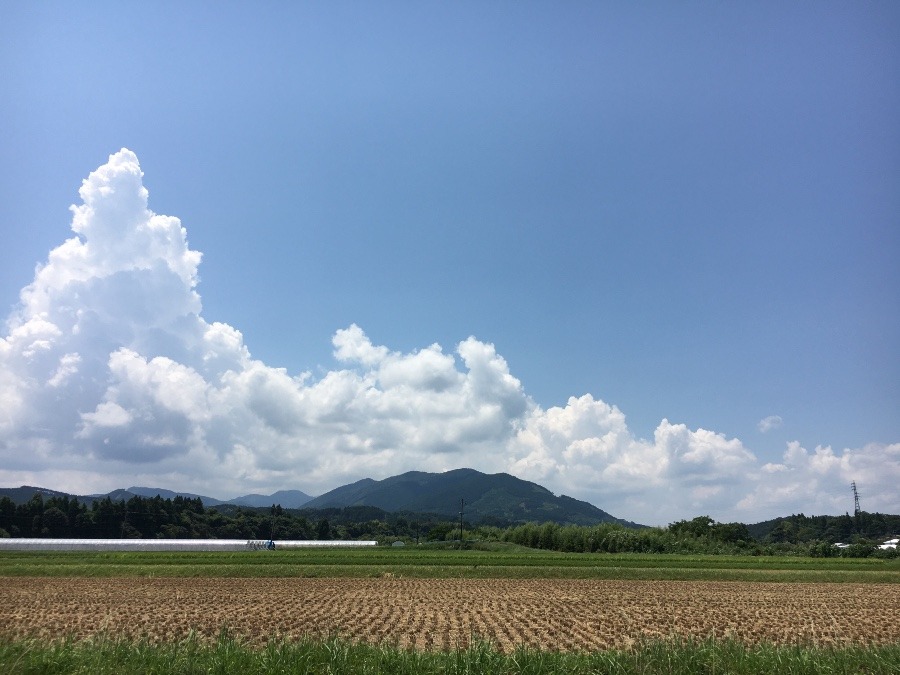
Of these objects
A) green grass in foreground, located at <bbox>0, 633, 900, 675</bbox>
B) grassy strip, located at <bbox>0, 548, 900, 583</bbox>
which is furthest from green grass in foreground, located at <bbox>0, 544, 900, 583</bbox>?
green grass in foreground, located at <bbox>0, 633, 900, 675</bbox>

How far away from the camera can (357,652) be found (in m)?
12.9

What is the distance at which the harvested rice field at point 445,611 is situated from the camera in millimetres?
22359

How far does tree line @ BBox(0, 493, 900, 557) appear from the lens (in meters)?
100

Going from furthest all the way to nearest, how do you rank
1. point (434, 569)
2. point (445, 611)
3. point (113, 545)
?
point (113, 545) → point (434, 569) → point (445, 611)

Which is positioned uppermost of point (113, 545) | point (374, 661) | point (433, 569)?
point (374, 661)

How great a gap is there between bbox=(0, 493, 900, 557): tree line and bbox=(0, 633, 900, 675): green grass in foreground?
90708mm

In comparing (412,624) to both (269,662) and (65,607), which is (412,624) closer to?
(269,662)

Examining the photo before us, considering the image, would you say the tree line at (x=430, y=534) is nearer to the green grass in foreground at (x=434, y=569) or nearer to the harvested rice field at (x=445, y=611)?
the green grass in foreground at (x=434, y=569)

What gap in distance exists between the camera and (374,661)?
1229cm

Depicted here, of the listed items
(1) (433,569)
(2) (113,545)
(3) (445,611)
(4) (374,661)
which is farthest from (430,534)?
(4) (374,661)

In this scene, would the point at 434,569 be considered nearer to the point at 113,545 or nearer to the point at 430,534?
the point at 113,545

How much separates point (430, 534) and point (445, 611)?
131 m

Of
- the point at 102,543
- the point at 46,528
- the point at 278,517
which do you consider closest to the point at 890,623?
the point at 102,543

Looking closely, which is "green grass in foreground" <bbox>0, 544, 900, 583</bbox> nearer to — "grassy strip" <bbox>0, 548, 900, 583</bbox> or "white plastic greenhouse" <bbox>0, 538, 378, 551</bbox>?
"grassy strip" <bbox>0, 548, 900, 583</bbox>
